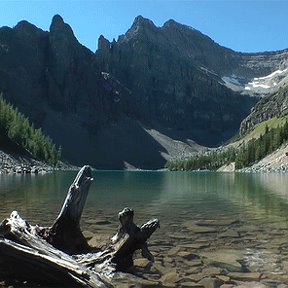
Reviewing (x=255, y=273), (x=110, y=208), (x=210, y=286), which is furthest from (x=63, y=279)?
(x=110, y=208)

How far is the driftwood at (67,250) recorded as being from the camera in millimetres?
11281

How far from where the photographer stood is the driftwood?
37.0 ft

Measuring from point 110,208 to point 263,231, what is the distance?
16008mm

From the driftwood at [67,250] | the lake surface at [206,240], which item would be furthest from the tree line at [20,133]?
the driftwood at [67,250]

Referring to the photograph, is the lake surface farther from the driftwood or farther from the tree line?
the tree line

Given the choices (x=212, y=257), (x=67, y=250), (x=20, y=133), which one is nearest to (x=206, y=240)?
(x=212, y=257)

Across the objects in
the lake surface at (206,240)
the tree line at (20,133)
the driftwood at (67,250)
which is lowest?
the lake surface at (206,240)

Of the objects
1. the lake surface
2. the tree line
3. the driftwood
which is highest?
the tree line

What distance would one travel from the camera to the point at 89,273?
1109 centimetres

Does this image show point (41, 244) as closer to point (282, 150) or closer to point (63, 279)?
point (63, 279)

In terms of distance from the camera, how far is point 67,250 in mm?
14578

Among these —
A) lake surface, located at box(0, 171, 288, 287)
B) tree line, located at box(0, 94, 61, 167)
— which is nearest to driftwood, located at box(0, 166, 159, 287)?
lake surface, located at box(0, 171, 288, 287)

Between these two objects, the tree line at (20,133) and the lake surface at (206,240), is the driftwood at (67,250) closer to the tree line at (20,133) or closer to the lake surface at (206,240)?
the lake surface at (206,240)

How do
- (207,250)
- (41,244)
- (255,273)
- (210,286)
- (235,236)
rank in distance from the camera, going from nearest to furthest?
(41,244)
(210,286)
(255,273)
(207,250)
(235,236)
